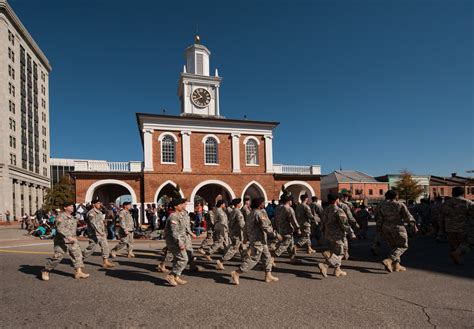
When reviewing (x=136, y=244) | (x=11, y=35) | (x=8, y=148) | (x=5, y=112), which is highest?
(x=11, y=35)

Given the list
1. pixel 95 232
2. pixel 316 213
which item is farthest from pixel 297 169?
pixel 95 232

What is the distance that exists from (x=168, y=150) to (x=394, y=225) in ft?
68.7

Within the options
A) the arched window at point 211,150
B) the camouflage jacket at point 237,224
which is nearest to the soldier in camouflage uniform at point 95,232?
the camouflage jacket at point 237,224

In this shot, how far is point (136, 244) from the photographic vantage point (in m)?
13.1

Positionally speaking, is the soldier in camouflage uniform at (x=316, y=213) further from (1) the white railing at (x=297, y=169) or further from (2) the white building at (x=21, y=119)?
(2) the white building at (x=21, y=119)

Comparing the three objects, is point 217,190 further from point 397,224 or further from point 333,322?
point 333,322

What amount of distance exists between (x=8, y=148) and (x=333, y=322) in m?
50.4

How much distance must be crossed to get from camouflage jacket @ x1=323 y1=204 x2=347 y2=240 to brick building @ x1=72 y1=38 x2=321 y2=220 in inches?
731

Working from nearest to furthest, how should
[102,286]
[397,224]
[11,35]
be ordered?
[102,286] → [397,224] → [11,35]

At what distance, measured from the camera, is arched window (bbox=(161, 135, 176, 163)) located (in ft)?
84.1

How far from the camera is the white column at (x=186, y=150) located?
84.5 ft

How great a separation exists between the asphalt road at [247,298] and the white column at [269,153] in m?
19.8

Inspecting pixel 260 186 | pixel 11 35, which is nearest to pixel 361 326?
pixel 260 186

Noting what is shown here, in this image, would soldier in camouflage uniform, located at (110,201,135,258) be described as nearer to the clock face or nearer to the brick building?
the brick building
